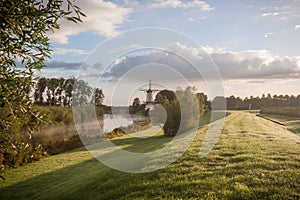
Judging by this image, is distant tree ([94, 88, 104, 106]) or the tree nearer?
the tree

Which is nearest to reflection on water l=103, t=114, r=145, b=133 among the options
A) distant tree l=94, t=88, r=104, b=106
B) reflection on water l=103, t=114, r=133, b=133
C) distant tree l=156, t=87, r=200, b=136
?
reflection on water l=103, t=114, r=133, b=133

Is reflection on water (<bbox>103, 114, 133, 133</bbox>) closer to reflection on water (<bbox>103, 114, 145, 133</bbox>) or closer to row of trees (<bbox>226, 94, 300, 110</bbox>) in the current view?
reflection on water (<bbox>103, 114, 145, 133</bbox>)

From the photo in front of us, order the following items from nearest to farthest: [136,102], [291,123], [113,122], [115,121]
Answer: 1. [291,123]
2. [115,121]
3. [113,122]
4. [136,102]

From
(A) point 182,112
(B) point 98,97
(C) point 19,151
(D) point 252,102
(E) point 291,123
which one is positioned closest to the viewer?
(C) point 19,151

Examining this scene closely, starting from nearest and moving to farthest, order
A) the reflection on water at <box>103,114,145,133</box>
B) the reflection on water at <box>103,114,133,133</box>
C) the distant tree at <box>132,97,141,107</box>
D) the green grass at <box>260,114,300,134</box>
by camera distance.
Answer: 1. the green grass at <box>260,114,300,134</box>
2. the reflection on water at <box>103,114,133,133</box>
3. the reflection on water at <box>103,114,145,133</box>
4. the distant tree at <box>132,97,141,107</box>

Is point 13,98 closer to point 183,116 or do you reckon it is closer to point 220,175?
point 220,175

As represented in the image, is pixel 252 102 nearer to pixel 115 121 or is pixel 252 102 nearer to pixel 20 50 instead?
pixel 115 121

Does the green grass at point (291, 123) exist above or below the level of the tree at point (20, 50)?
below

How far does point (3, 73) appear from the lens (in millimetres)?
5188

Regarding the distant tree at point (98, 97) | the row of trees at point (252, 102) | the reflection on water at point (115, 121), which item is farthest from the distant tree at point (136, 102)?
the row of trees at point (252, 102)

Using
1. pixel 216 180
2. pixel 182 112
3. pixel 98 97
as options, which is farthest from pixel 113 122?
Answer: pixel 216 180

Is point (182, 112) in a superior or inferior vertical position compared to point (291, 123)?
superior

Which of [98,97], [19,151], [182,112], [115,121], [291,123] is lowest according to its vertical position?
[115,121]

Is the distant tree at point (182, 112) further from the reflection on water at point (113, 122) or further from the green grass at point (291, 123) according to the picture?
the green grass at point (291, 123)
